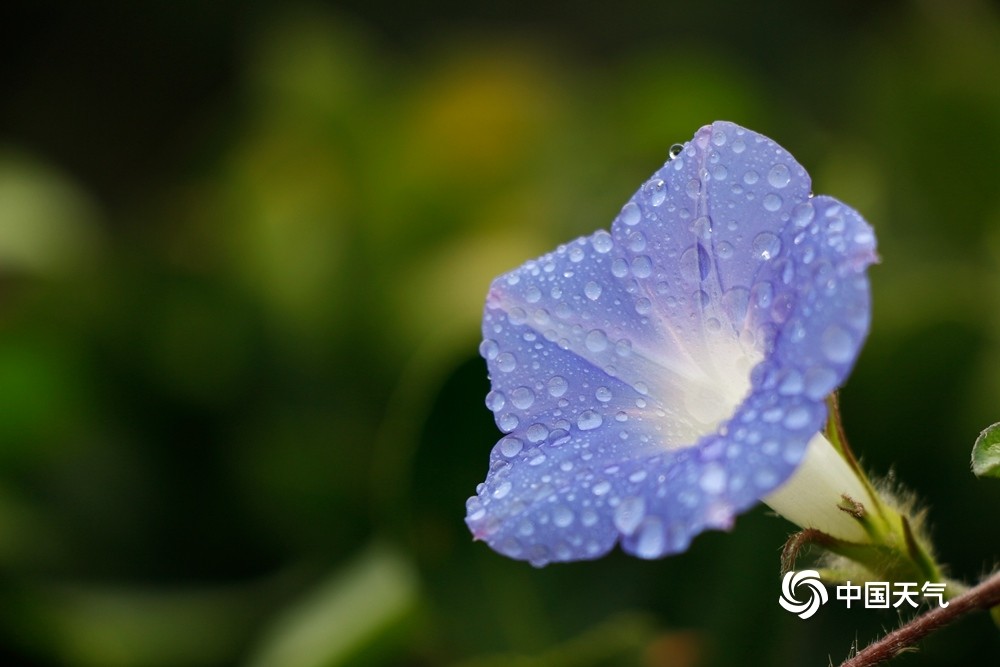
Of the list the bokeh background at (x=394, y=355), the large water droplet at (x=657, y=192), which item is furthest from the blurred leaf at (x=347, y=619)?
the large water droplet at (x=657, y=192)

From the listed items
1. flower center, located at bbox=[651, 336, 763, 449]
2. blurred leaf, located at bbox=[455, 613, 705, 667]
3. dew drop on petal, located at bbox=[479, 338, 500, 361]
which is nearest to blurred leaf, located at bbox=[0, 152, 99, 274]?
blurred leaf, located at bbox=[455, 613, 705, 667]

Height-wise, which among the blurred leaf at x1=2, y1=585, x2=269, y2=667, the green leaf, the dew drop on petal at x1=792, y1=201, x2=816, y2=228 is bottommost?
the blurred leaf at x1=2, y1=585, x2=269, y2=667

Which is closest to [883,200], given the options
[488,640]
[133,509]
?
[488,640]

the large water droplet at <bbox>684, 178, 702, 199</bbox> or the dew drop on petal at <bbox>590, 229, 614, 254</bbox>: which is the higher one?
the large water droplet at <bbox>684, 178, 702, 199</bbox>

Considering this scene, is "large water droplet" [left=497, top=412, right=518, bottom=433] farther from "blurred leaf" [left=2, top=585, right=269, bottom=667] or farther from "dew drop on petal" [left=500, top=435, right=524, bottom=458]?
"blurred leaf" [left=2, top=585, right=269, bottom=667]

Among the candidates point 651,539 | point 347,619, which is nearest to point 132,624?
point 347,619

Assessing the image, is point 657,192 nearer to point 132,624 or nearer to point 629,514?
point 629,514
